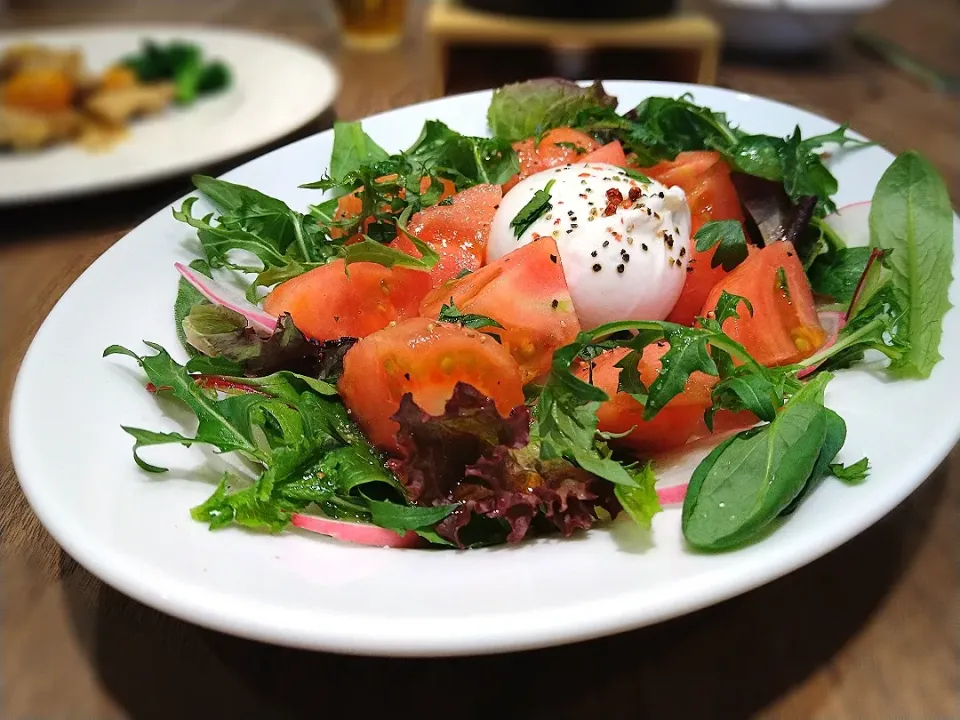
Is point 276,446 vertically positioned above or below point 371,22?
above

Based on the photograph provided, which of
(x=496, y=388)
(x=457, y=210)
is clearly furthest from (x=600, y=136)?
(x=496, y=388)

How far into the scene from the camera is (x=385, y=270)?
1.41 meters

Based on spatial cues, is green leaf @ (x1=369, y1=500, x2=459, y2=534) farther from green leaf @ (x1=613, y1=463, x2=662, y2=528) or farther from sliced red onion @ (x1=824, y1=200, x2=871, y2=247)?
sliced red onion @ (x1=824, y1=200, x2=871, y2=247)

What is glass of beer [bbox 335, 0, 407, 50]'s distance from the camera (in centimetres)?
393

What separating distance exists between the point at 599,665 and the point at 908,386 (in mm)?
611

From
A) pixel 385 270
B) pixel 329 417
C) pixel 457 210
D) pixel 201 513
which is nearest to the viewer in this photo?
pixel 201 513

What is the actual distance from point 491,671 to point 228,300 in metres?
0.76

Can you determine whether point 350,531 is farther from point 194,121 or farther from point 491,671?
point 194,121

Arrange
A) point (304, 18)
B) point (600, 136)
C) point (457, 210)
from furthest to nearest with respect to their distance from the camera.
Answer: point (304, 18) < point (600, 136) < point (457, 210)

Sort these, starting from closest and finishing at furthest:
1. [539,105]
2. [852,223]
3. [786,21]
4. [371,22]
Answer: [852,223], [539,105], [786,21], [371,22]

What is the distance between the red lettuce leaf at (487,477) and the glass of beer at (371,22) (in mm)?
3435

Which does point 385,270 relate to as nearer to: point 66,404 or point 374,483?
point 374,483

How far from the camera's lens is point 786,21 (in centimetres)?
349

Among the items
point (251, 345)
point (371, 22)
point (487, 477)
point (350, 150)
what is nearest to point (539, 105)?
point (350, 150)
